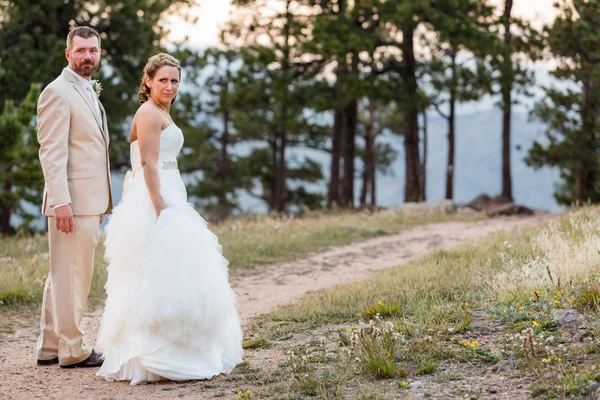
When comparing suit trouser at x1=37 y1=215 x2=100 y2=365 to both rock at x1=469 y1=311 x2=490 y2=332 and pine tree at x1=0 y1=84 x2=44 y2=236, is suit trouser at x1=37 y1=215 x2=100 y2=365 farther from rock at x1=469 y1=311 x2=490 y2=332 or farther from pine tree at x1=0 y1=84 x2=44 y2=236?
pine tree at x1=0 y1=84 x2=44 y2=236

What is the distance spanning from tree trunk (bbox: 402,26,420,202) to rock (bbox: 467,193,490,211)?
7.17 ft

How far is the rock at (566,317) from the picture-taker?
5473 mm

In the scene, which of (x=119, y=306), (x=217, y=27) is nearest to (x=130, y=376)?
(x=119, y=306)

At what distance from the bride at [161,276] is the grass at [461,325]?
2.40 feet

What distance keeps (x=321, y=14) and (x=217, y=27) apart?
5.06 meters

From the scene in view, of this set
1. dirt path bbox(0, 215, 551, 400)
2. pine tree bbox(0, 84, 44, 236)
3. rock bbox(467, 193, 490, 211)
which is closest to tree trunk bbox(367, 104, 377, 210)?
rock bbox(467, 193, 490, 211)

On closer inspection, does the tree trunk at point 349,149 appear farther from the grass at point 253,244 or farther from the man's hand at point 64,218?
the man's hand at point 64,218

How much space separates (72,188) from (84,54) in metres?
1.09

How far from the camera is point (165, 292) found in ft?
16.9

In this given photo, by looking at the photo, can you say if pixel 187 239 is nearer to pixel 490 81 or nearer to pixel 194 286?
A: pixel 194 286

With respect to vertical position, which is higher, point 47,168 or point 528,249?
point 47,168

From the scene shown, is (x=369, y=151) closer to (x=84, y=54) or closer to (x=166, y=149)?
(x=84, y=54)

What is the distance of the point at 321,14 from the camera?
2219 cm

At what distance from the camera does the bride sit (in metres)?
5.20
